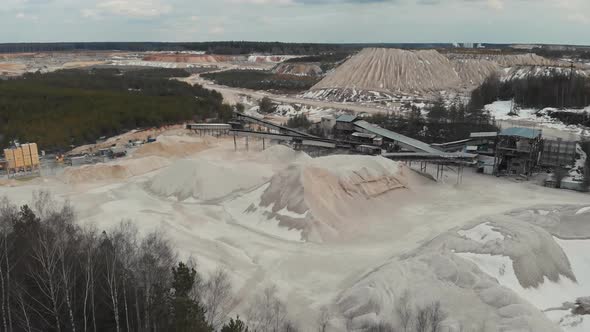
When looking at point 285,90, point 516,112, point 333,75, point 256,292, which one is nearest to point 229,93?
point 285,90

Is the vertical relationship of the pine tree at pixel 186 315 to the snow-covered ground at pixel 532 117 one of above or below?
above

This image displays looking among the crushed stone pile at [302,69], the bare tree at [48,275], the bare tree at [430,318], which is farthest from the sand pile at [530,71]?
the bare tree at [48,275]

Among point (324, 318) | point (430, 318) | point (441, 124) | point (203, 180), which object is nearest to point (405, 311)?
point (430, 318)

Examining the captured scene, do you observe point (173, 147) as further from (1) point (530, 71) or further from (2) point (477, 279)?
(1) point (530, 71)

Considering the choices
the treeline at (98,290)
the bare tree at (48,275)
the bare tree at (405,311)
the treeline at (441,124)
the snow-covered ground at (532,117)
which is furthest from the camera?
the snow-covered ground at (532,117)

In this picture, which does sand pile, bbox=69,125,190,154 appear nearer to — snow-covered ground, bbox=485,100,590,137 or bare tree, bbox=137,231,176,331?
bare tree, bbox=137,231,176,331

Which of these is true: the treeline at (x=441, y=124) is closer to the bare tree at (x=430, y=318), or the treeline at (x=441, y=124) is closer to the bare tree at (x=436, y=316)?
the bare tree at (x=436, y=316)
